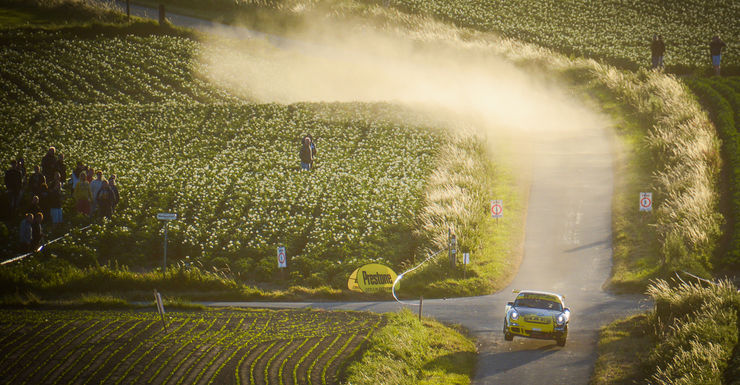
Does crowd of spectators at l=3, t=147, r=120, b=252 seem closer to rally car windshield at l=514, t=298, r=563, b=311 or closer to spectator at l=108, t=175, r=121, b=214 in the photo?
spectator at l=108, t=175, r=121, b=214

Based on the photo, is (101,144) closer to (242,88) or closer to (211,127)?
(211,127)

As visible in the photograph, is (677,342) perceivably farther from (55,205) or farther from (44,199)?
(44,199)

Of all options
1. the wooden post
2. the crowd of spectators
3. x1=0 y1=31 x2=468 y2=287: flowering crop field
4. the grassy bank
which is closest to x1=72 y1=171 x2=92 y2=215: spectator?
the crowd of spectators

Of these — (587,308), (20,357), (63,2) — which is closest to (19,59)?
(63,2)

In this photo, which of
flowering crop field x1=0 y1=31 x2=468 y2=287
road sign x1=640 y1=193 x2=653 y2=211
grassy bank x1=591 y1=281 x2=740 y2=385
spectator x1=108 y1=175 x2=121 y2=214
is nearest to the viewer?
grassy bank x1=591 y1=281 x2=740 y2=385

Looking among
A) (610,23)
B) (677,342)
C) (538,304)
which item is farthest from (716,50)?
(677,342)

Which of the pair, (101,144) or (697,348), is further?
(101,144)
